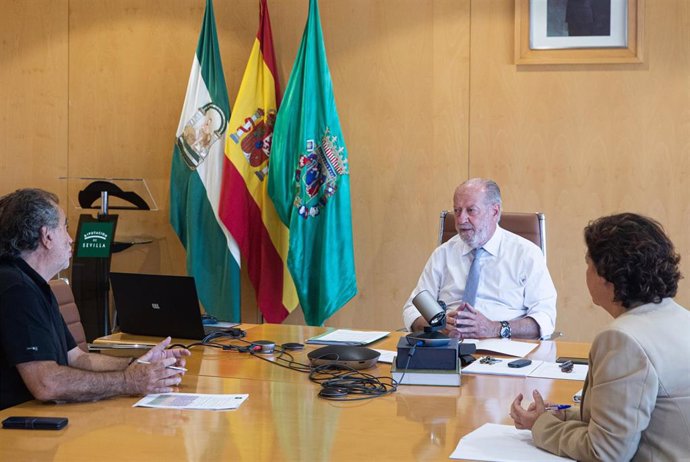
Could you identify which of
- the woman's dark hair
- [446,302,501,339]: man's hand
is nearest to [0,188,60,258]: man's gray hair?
Result: [446,302,501,339]: man's hand

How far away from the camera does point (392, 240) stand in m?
4.93

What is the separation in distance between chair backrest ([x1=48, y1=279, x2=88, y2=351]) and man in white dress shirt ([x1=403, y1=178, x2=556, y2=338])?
1281 mm

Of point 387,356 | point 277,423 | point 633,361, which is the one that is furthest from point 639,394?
point 387,356

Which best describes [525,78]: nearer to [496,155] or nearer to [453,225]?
[496,155]

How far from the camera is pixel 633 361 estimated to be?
1665mm

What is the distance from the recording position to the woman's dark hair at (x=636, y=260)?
1762 millimetres

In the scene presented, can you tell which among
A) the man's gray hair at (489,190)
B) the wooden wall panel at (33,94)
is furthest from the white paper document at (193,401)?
the wooden wall panel at (33,94)

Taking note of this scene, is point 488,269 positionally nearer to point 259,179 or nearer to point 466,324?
point 466,324

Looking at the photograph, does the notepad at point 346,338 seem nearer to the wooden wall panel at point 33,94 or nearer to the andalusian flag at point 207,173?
the andalusian flag at point 207,173

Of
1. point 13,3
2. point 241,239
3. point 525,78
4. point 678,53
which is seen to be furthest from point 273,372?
point 13,3

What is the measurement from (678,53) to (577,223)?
102 cm

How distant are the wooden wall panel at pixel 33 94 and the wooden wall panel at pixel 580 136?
2570mm

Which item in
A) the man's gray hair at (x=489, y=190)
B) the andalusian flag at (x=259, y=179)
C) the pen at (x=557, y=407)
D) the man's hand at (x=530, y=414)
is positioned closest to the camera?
the man's hand at (x=530, y=414)

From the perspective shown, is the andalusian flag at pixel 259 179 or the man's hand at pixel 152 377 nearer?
the man's hand at pixel 152 377
